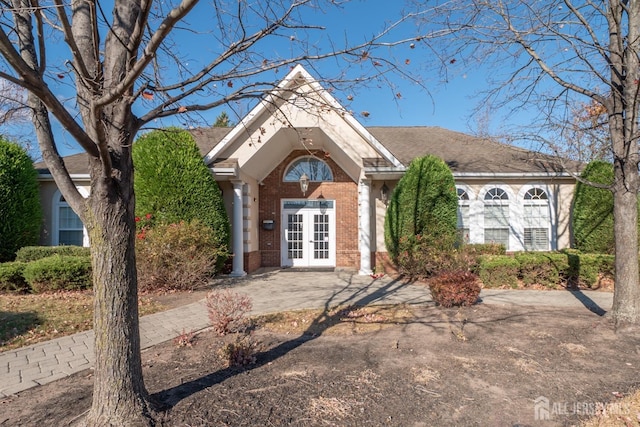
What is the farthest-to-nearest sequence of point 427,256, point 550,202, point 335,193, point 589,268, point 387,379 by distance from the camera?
point 335,193, point 550,202, point 427,256, point 589,268, point 387,379

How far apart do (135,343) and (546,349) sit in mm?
5224

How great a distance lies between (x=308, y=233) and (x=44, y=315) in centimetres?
874

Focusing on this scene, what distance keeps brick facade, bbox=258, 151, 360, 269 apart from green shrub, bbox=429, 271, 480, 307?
6.49 m

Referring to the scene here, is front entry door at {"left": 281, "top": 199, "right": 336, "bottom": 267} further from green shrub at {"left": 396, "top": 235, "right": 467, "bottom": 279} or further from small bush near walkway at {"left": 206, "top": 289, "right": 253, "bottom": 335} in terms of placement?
small bush near walkway at {"left": 206, "top": 289, "right": 253, "bottom": 335}

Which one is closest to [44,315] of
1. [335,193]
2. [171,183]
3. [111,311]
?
[171,183]

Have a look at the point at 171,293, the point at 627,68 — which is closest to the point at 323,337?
the point at 171,293

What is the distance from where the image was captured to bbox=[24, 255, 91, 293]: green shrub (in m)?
8.30

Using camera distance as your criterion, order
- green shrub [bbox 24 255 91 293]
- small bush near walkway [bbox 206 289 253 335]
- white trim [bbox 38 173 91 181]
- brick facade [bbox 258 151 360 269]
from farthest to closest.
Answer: brick facade [bbox 258 151 360 269] < white trim [bbox 38 173 91 181] < green shrub [bbox 24 255 91 293] < small bush near walkway [bbox 206 289 253 335]

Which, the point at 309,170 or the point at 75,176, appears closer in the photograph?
the point at 75,176

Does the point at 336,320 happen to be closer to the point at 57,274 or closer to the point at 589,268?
the point at 57,274

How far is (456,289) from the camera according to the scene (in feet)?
21.9

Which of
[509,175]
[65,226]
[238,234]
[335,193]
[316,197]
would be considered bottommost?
[238,234]

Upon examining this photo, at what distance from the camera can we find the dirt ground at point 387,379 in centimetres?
309

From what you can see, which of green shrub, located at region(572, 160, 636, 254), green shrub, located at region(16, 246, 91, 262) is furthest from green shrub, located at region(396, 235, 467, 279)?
green shrub, located at region(16, 246, 91, 262)
